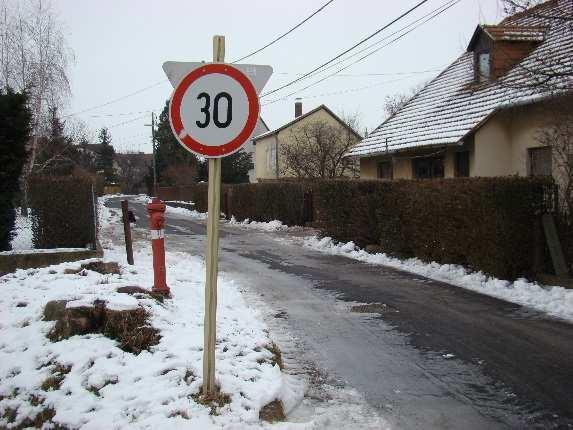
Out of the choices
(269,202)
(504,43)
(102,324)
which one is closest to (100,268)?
(102,324)

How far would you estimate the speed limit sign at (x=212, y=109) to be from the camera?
4168 mm

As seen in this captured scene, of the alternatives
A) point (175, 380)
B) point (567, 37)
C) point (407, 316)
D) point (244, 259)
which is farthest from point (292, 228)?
point (175, 380)

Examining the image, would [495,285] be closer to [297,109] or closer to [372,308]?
[372,308]

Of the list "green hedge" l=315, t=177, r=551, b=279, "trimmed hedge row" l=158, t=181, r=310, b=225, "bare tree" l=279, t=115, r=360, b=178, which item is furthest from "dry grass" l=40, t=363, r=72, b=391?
"bare tree" l=279, t=115, r=360, b=178

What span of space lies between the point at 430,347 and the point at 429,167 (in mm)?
14342

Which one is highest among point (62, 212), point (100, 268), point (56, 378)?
point (62, 212)

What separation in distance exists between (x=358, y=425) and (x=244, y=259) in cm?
978

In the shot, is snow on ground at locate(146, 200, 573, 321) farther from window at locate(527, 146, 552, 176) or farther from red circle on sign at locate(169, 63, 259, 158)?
red circle on sign at locate(169, 63, 259, 158)

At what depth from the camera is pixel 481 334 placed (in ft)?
22.3

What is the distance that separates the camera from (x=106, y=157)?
110438 mm

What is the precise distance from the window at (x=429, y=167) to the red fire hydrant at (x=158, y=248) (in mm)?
13357

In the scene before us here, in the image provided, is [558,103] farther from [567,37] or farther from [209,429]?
[209,429]

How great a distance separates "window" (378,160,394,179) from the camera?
73.4 feet

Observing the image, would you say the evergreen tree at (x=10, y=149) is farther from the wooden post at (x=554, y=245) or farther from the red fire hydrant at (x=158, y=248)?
the wooden post at (x=554, y=245)
